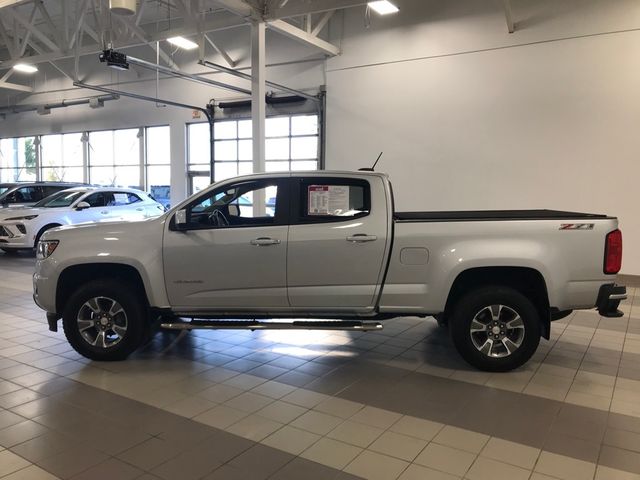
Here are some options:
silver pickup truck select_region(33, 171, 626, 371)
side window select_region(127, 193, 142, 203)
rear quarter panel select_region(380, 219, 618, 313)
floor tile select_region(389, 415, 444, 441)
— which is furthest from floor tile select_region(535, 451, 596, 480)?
side window select_region(127, 193, 142, 203)

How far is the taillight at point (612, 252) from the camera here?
14.7ft

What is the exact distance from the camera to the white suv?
1204 centimetres

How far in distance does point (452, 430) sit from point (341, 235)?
1905 millimetres

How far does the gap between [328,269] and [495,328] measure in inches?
64.1

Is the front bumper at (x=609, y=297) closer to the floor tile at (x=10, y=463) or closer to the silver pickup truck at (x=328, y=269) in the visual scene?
the silver pickup truck at (x=328, y=269)

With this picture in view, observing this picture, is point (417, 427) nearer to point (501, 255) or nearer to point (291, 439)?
point (291, 439)

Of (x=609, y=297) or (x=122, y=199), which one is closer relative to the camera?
(x=609, y=297)

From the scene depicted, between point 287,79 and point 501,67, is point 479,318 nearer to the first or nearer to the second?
point 501,67

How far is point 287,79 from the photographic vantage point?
15.0 metres

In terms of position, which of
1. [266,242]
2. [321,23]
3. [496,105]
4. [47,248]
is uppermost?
[321,23]

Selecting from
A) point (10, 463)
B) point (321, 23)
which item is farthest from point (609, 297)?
point (321, 23)

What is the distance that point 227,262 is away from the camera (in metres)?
4.84

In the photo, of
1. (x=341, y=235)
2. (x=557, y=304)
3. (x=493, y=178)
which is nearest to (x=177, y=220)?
(x=341, y=235)

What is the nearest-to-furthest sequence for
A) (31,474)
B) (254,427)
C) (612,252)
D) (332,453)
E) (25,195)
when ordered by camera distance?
(31,474) < (332,453) < (254,427) < (612,252) < (25,195)
